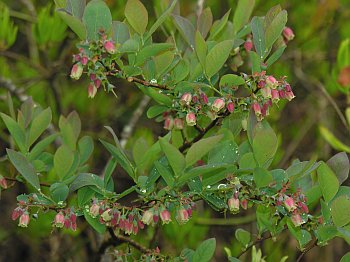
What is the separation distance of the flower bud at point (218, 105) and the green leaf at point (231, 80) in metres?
0.03

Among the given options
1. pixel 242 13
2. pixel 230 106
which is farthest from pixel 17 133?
pixel 242 13

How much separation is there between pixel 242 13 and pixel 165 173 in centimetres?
41

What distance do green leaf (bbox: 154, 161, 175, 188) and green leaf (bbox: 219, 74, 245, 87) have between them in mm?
174

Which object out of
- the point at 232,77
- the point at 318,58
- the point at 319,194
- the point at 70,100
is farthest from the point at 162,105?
the point at 318,58

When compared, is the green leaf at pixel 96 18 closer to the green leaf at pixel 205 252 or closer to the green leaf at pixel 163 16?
the green leaf at pixel 163 16

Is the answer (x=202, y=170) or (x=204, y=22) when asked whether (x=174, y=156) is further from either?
(x=204, y=22)

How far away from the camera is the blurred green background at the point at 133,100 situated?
1.88 meters

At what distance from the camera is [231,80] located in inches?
43.8

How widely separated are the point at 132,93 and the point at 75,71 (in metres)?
1.28

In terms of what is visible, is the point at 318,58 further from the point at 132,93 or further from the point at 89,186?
the point at 89,186

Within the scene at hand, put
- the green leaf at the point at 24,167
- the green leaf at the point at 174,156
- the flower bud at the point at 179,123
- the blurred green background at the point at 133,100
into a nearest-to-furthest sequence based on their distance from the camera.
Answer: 1. the green leaf at the point at 174,156
2. the green leaf at the point at 24,167
3. the flower bud at the point at 179,123
4. the blurred green background at the point at 133,100

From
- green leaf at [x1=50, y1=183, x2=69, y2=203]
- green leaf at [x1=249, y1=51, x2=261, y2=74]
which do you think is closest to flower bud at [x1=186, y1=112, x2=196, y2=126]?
green leaf at [x1=249, y1=51, x2=261, y2=74]

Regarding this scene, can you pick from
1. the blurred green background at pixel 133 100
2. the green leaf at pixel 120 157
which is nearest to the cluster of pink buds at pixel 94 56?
the green leaf at pixel 120 157

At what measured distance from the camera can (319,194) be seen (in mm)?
1151
